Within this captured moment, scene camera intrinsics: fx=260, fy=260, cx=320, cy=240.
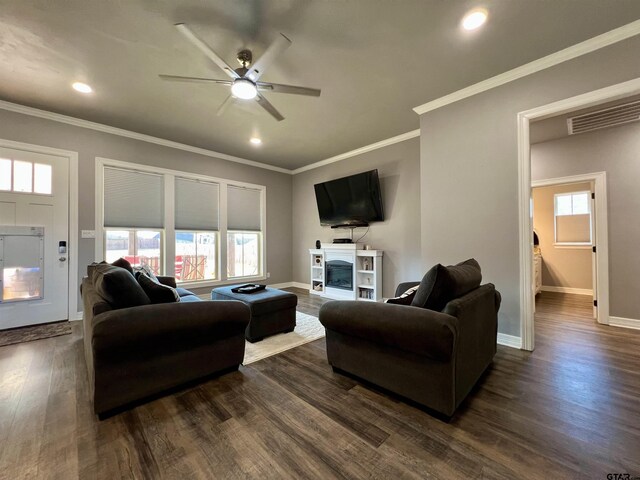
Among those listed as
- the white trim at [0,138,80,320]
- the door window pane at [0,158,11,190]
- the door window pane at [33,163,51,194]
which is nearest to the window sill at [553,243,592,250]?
the white trim at [0,138,80,320]

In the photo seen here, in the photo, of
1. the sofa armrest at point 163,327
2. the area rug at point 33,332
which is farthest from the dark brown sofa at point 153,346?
the area rug at point 33,332

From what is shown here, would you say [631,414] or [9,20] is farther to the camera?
[9,20]

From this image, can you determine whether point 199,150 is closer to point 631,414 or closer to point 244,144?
point 244,144

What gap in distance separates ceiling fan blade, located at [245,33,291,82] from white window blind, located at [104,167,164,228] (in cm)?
309

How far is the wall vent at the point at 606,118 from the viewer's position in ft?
9.59

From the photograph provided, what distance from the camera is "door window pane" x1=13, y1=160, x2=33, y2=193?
328 cm

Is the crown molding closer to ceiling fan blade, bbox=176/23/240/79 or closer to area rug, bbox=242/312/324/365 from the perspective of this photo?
ceiling fan blade, bbox=176/23/240/79

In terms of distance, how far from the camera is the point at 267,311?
2.88m

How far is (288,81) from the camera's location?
9.20ft

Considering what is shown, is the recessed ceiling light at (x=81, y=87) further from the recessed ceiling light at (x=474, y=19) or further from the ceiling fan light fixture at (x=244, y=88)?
the recessed ceiling light at (x=474, y=19)

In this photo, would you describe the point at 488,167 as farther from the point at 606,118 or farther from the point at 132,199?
the point at 132,199

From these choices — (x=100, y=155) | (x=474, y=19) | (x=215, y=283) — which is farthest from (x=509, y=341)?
(x=100, y=155)

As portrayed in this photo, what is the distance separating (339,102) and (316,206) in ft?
8.97

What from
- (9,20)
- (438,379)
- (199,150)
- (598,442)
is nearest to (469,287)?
(438,379)
